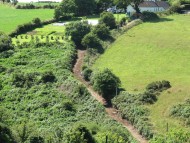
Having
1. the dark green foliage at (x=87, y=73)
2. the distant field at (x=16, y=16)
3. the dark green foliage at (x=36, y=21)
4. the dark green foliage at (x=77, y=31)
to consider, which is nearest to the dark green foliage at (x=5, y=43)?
the dark green foliage at (x=77, y=31)

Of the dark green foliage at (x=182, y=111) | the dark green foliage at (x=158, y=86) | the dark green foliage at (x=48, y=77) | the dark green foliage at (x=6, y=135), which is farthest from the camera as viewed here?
the dark green foliage at (x=48, y=77)

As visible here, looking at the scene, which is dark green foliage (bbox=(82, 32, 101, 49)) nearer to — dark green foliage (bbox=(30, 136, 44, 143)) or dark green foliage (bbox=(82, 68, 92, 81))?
dark green foliage (bbox=(82, 68, 92, 81))

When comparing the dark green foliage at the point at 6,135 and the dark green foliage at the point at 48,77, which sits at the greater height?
the dark green foliage at the point at 6,135

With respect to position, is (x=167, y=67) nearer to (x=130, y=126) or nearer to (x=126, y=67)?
(x=126, y=67)

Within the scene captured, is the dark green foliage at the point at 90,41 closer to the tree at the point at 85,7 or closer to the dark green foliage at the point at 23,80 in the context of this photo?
the dark green foliage at the point at 23,80

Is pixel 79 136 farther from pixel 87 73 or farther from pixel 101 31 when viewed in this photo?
pixel 101 31

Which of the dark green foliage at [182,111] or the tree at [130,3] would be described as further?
the tree at [130,3]

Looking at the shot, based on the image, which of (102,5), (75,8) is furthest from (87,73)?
(102,5)

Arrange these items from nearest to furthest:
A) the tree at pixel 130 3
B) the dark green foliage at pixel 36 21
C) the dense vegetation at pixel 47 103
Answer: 1. the dense vegetation at pixel 47 103
2. the dark green foliage at pixel 36 21
3. the tree at pixel 130 3
